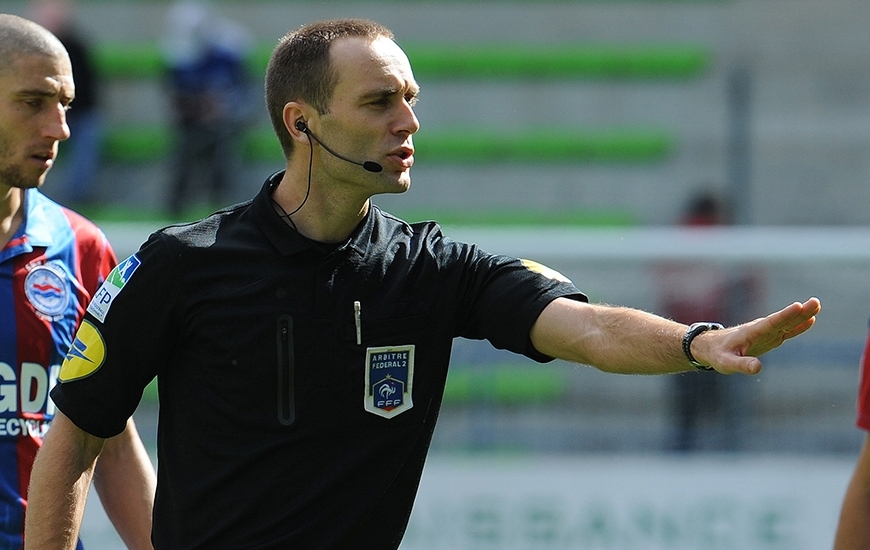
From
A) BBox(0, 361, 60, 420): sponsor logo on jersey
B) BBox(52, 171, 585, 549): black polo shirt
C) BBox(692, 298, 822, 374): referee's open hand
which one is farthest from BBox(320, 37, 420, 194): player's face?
BBox(0, 361, 60, 420): sponsor logo on jersey

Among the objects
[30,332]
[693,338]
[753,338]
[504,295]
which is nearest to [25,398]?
[30,332]

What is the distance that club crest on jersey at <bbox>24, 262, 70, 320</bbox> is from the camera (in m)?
3.36

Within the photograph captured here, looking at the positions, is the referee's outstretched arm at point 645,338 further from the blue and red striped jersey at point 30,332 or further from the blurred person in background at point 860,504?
the blue and red striped jersey at point 30,332

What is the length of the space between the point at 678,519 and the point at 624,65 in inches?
273

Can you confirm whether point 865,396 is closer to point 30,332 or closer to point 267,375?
point 267,375

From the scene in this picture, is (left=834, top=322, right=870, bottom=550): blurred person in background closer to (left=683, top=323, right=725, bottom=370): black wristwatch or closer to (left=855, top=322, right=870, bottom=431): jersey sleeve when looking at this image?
(left=855, top=322, right=870, bottom=431): jersey sleeve

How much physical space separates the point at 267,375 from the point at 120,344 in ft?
1.03

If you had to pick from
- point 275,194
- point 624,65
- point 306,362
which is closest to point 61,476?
point 306,362

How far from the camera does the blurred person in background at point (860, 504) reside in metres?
3.25

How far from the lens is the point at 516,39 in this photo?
1309 centimetres

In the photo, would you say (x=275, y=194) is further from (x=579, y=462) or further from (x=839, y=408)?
(x=839, y=408)

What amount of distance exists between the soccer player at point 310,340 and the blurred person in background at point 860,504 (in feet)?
2.85

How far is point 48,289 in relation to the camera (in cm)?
339

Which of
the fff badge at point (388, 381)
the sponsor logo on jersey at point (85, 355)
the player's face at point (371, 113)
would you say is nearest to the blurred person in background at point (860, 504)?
the fff badge at point (388, 381)
